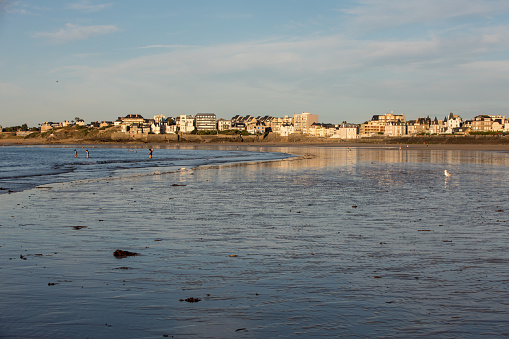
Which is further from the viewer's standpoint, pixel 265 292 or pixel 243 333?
pixel 265 292

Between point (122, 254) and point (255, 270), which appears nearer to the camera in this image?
point (255, 270)

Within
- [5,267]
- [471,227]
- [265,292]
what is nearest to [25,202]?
[5,267]

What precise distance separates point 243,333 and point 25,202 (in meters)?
16.2

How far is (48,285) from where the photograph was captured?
8305 mm

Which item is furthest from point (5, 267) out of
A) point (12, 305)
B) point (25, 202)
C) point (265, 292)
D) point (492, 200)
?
point (492, 200)

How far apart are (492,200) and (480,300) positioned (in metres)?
13.8

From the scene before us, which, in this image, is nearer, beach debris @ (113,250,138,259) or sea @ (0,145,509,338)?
sea @ (0,145,509,338)

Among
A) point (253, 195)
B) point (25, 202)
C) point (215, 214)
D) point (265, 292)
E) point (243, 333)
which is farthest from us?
point (253, 195)

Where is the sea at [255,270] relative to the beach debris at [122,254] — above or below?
below

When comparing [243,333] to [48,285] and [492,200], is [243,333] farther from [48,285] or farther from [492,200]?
[492,200]

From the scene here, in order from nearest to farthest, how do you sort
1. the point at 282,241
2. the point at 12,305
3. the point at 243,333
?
1. the point at 243,333
2. the point at 12,305
3. the point at 282,241

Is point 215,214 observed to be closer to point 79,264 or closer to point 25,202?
point 79,264

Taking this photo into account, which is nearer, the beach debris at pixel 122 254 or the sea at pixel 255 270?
the sea at pixel 255 270

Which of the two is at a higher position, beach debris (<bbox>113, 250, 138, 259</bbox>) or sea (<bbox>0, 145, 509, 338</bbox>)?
beach debris (<bbox>113, 250, 138, 259</bbox>)
